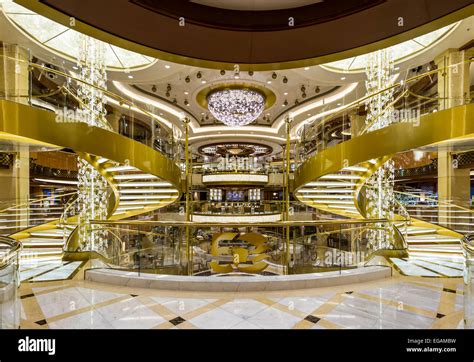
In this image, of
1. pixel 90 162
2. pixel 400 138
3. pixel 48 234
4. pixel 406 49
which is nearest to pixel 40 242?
pixel 48 234

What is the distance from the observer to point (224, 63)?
3461 millimetres

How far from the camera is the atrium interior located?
9.14 feet

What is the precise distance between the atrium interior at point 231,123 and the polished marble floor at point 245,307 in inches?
0.9

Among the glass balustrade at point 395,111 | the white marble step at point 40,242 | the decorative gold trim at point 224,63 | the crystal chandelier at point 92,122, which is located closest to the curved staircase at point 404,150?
the glass balustrade at point 395,111

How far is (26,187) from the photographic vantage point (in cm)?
905

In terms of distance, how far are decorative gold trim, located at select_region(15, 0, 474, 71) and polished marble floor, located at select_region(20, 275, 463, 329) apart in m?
2.98

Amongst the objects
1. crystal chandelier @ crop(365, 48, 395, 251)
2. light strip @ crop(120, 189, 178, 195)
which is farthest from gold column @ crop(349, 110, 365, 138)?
light strip @ crop(120, 189, 178, 195)

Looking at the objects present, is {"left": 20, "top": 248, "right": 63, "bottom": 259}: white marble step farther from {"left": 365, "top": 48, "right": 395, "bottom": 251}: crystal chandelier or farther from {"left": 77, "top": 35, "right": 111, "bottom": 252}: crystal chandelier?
{"left": 365, "top": 48, "right": 395, "bottom": 251}: crystal chandelier

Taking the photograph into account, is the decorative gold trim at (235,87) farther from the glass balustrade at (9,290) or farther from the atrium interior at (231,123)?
the glass balustrade at (9,290)

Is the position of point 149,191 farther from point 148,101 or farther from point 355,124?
point 355,124

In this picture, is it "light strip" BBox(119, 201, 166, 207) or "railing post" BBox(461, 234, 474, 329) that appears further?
"light strip" BBox(119, 201, 166, 207)

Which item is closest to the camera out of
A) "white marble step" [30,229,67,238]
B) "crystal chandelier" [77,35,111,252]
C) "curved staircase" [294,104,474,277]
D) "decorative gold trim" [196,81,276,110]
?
"curved staircase" [294,104,474,277]
